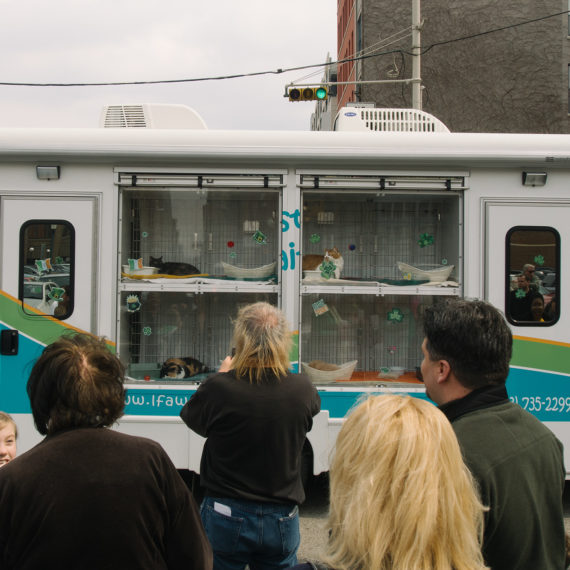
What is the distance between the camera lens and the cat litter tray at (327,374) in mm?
4887

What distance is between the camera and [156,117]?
5.03 m

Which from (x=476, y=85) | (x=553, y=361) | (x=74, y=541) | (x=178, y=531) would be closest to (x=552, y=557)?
(x=178, y=531)

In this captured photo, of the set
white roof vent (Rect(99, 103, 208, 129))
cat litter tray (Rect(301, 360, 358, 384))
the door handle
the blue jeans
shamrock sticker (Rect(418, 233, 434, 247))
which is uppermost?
white roof vent (Rect(99, 103, 208, 129))

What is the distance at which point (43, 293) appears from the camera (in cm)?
467

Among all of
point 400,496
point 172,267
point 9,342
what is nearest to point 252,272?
point 172,267

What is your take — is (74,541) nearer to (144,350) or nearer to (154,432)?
(154,432)

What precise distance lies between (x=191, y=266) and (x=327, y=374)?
1.44 m

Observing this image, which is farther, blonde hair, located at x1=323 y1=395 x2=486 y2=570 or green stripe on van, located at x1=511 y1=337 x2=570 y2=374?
green stripe on van, located at x1=511 y1=337 x2=570 y2=374

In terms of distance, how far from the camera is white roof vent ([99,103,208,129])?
505 centimetres

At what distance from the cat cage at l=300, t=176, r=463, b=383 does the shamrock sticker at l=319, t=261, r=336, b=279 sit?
0.07 metres

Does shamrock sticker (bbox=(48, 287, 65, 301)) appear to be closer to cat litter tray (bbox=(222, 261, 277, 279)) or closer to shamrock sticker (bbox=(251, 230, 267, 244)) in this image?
cat litter tray (bbox=(222, 261, 277, 279))

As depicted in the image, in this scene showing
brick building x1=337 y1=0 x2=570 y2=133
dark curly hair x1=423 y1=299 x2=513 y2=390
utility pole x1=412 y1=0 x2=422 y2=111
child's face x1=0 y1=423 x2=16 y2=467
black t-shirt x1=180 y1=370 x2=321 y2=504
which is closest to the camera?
dark curly hair x1=423 y1=299 x2=513 y2=390

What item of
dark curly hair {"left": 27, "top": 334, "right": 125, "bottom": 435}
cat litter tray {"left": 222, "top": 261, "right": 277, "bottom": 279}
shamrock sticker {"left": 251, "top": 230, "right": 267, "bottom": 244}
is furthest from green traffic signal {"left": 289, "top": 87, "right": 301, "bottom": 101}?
dark curly hair {"left": 27, "top": 334, "right": 125, "bottom": 435}

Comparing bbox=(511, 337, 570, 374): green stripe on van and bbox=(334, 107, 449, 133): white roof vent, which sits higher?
bbox=(334, 107, 449, 133): white roof vent
